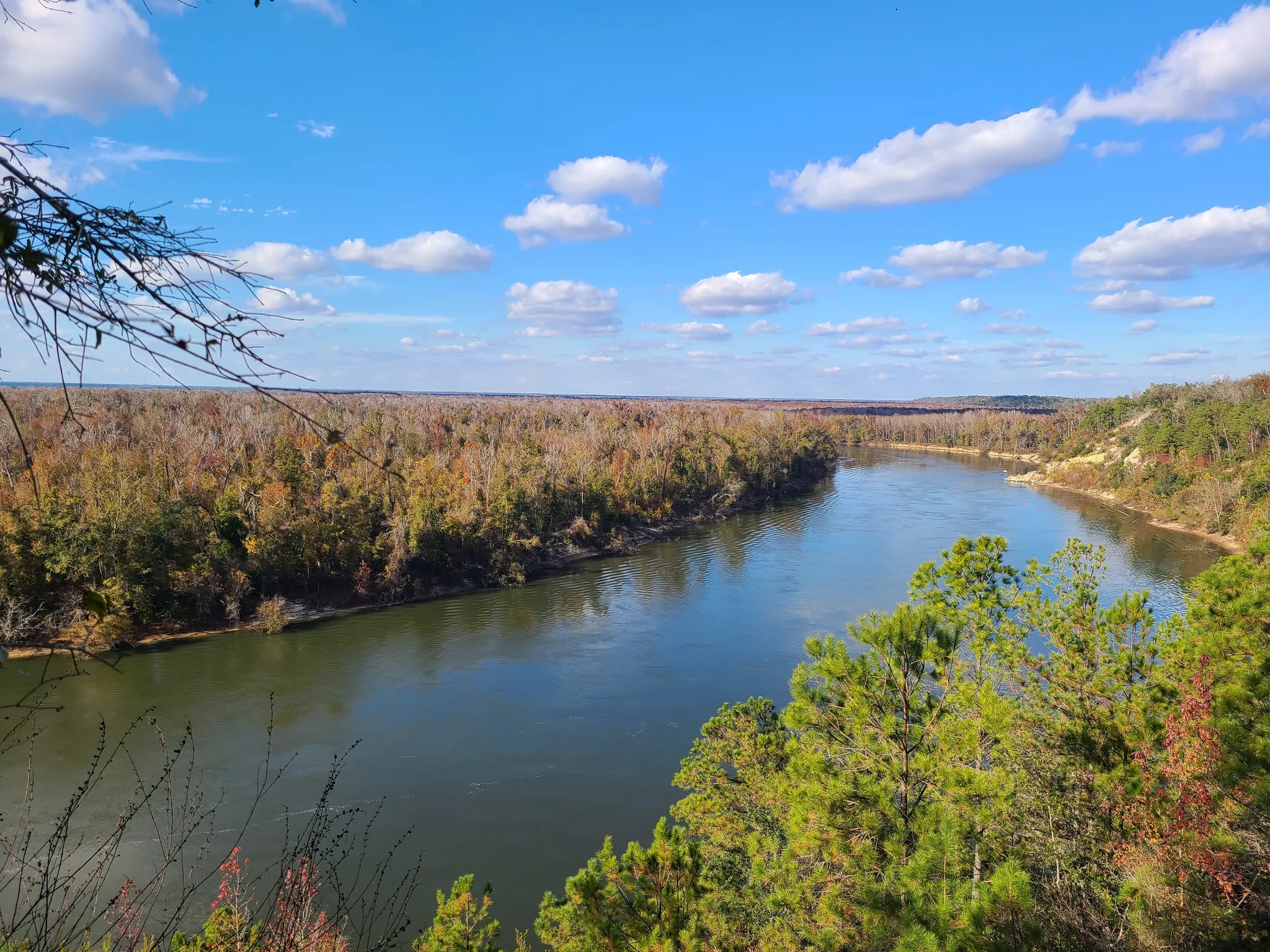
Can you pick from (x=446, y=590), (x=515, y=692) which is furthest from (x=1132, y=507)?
(x=515, y=692)

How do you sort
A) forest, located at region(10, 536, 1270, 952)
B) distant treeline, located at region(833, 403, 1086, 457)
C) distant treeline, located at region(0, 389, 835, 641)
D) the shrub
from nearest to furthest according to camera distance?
forest, located at region(10, 536, 1270, 952) → distant treeline, located at region(0, 389, 835, 641) → the shrub → distant treeline, located at region(833, 403, 1086, 457)

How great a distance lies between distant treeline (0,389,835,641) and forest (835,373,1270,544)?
29.8m

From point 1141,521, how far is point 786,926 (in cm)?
5282

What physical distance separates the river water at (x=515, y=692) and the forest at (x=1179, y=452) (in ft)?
17.7

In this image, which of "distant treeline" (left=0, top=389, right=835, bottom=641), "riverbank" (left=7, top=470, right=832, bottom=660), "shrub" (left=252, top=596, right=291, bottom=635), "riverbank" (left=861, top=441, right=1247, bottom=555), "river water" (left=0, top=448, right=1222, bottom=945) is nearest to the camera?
"river water" (left=0, top=448, right=1222, bottom=945)

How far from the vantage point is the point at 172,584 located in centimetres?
2592

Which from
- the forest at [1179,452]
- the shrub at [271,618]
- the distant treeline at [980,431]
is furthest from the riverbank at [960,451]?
the shrub at [271,618]

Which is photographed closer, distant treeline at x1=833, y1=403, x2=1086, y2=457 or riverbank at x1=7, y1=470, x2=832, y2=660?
riverbank at x1=7, y1=470, x2=832, y2=660

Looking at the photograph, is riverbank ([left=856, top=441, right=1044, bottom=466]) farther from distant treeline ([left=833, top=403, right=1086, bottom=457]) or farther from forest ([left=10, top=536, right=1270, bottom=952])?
forest ([left=10, top=536, right=1270, bottom=952])

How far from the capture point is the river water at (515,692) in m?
15.0

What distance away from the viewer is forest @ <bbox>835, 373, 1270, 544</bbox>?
4391 cm

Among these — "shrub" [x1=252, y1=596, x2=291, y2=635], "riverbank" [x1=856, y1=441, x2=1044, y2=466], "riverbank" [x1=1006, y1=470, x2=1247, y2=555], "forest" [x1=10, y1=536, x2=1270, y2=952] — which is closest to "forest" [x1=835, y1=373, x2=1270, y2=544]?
"riverbank" [x1=1006, y1=470, x2=1247, y2=555]

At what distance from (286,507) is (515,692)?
14.2 meters

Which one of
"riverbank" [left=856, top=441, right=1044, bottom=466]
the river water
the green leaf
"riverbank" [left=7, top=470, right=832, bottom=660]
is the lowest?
the river water
